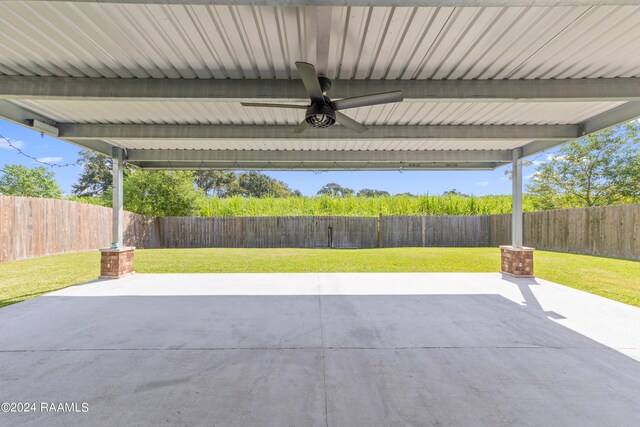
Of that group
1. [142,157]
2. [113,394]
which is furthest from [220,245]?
[113,394]

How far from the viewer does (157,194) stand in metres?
15.0

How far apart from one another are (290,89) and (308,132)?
4.81 ft

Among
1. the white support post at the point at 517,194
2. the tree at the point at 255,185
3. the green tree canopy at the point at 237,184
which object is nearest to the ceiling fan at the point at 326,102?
the white support post at the point at 517,194

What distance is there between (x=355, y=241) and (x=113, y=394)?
1195cm

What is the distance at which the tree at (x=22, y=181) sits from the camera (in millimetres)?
19391

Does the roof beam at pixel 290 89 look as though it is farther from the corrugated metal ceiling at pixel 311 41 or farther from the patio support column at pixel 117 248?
the patio support column at pixel 117 248

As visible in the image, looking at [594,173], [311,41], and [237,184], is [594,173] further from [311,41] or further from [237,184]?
[237,184]

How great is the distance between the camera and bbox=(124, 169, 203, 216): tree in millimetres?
14953

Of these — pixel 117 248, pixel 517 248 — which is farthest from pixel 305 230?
pixel 517 248

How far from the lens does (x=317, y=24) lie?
2221mm

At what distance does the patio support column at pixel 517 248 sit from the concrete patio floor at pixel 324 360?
1.35 meters

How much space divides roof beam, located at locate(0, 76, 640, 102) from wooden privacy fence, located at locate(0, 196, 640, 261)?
7540 mm

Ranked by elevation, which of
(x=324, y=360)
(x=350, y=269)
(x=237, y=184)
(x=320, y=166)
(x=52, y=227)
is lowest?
(x=350, y=269)

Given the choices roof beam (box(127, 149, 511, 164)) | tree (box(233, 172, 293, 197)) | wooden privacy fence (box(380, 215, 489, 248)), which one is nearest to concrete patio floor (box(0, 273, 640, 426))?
roof beam (box(127, 149, 511, 164))
